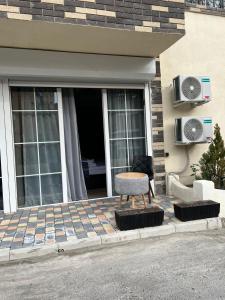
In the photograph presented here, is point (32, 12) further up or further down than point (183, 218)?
further up

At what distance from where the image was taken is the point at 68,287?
2.81m

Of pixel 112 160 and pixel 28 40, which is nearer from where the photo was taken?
pixel 28 40

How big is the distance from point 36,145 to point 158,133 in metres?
2.53

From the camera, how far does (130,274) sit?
3.02m

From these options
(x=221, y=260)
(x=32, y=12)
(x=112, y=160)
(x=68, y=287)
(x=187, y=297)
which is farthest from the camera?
(x=112, y=160)

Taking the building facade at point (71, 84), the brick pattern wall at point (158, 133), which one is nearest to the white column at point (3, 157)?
the building facade at point (71, 84)

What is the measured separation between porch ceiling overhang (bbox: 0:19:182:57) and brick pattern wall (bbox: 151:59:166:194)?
2.72ft

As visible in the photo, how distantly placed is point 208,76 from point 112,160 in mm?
2950

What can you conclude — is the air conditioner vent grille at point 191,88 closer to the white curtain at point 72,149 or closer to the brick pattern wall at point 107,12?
the brick pattern wall at point 107,12

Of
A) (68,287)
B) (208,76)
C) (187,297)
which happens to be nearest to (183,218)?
(187,297)

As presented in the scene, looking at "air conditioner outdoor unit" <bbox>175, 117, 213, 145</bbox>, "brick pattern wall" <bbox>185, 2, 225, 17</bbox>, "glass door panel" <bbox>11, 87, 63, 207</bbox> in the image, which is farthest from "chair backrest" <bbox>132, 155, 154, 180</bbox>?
"brick pattern wall" <bbox>185, 2, 225, 17</bbox>

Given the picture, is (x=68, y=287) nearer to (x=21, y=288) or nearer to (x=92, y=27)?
(x=21, y=288)

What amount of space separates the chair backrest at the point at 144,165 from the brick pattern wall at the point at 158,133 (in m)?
0.37

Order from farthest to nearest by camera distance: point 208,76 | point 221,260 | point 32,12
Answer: point 208,76 < point 32,12 < point 221,260
